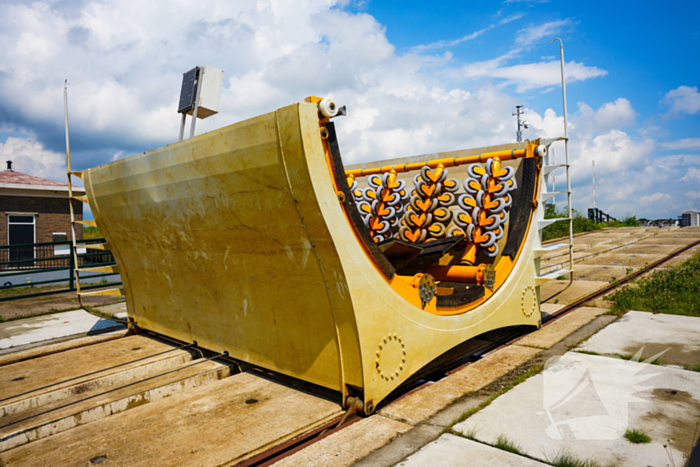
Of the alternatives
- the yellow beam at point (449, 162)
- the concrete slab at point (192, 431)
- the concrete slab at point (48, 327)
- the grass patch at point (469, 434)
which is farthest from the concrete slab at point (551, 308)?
the concrete slab at point (48, 327)

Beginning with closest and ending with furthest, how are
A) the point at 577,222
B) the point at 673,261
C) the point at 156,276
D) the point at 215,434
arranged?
1. the point at 215,434
2. the point at 156,276
3. the point at 673,261
4. the point at 577,222

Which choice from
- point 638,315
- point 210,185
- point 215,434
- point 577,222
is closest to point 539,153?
point 638,315

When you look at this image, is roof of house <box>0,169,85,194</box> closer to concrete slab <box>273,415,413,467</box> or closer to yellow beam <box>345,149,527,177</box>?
yellow beam <box>345,149,527,177</box>

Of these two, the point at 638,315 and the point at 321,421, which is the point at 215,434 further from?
the point at 638,315

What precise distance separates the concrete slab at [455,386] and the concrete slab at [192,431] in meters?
0.45

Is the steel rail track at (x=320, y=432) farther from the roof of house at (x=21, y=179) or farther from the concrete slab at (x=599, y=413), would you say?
the roof of house at (x=21, y=179)

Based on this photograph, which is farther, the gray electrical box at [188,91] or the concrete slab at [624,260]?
the concrete slab at [624,260]

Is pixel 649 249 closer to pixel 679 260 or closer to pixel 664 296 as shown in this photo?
pixel 679 260

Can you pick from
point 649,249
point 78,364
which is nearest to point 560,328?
point 78,364

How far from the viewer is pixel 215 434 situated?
246 cm

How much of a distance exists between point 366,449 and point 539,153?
405cm

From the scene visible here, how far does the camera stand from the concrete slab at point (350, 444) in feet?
7.21

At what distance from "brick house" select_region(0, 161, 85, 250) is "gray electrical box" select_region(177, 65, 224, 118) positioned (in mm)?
13863

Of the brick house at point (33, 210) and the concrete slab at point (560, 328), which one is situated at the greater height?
the brick house at point (33, 210)
